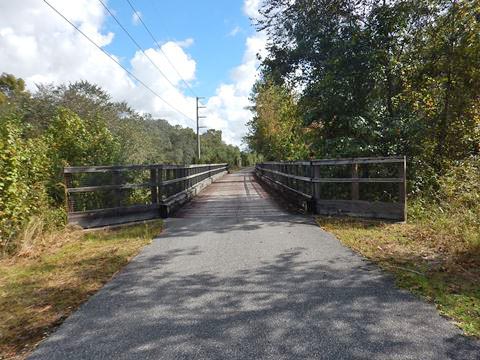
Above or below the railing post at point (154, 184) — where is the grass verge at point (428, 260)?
below

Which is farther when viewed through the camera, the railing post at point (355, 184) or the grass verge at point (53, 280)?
the railing post at point (355, 184)

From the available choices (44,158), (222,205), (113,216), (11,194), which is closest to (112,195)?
(113,216)

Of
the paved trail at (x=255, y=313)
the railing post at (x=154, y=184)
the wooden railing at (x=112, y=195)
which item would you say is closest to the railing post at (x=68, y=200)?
the wooden railing at (x=112, y=195)

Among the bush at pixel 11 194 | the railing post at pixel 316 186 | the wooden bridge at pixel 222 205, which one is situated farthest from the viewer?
the railing post at pixel 316 186

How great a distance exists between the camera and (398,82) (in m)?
9.90

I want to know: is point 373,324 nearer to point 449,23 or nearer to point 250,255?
point 250,255

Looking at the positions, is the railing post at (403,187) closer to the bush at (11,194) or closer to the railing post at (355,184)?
the railing post at (355,184)

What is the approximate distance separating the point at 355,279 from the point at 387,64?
7.09 metres

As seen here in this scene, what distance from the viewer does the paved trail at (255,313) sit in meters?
2.62

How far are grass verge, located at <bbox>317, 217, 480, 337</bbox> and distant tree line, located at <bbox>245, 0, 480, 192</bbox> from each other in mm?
3063

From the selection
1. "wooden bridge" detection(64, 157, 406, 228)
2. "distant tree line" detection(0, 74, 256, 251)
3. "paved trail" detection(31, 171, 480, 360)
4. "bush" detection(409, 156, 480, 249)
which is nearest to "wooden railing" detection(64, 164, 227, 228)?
"wooden bridge" detection(64, 157, 406, 228)

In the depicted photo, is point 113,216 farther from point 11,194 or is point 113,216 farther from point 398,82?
point 398,82

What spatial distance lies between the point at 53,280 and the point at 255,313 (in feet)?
8.74

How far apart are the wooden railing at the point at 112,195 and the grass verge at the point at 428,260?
154 inches
